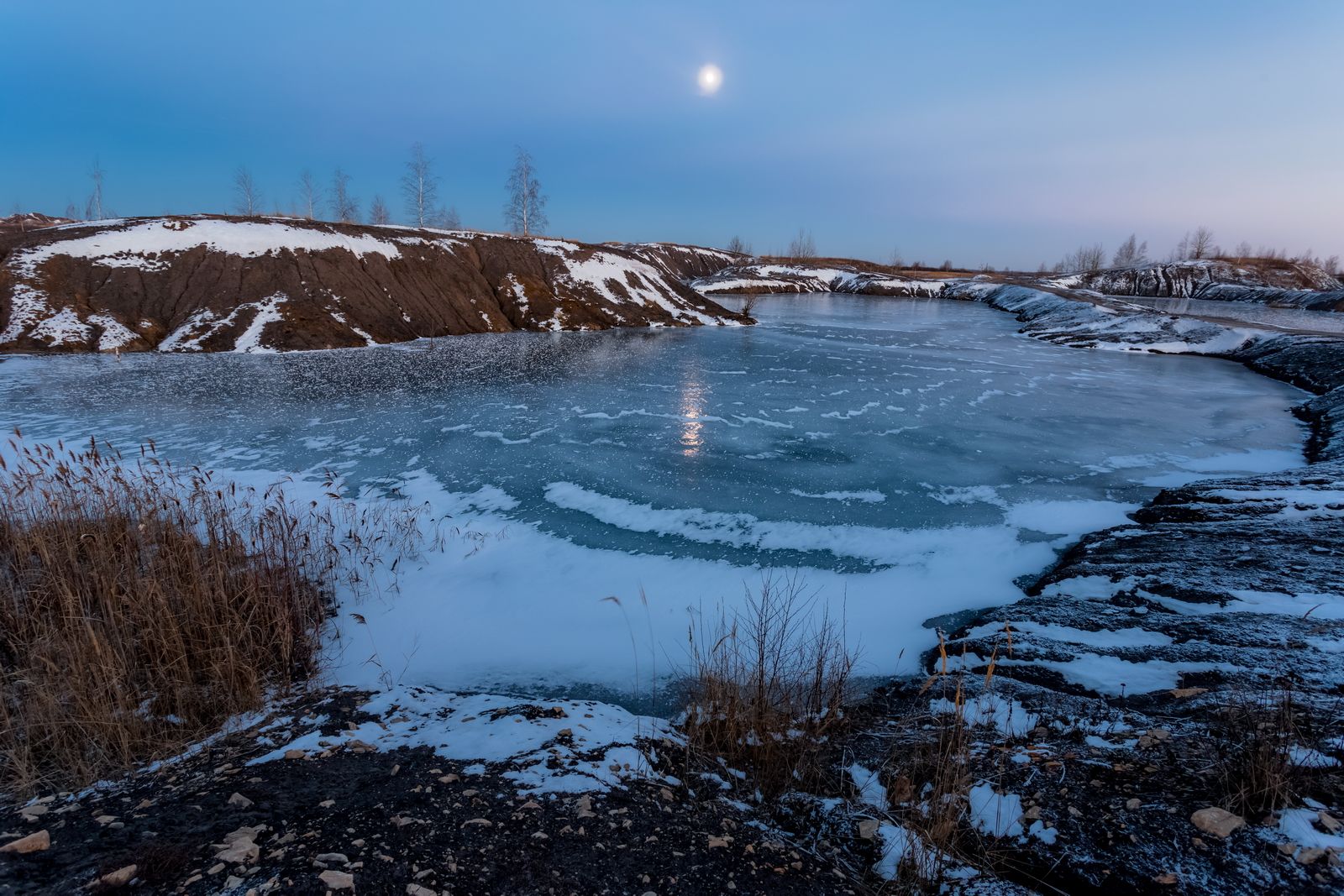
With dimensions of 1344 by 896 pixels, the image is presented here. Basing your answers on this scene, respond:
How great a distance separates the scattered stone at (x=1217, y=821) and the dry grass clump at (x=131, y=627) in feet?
17.4

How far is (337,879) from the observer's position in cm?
231

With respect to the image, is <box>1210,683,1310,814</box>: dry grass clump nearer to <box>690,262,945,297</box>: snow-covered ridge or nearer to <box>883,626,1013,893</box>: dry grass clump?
<box>883,626,1013,893</box>: dry grass clump

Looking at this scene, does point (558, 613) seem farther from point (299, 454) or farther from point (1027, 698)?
point (299, 454)

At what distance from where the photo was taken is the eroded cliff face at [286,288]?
2352cm

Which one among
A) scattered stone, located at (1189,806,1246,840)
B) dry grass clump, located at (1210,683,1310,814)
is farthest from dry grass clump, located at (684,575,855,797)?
dry grass clump, located at (1210,683,1310,814)

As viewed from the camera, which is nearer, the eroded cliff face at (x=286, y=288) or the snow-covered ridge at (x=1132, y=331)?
the eroded cliff face at (x=286, y=288)

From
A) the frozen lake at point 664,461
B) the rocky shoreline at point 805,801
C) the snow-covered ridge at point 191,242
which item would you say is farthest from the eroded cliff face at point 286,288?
the rocky shoreline at point 805,801

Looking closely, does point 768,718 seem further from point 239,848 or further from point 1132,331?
point 1132,331

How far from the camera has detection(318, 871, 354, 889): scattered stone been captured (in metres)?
2.29

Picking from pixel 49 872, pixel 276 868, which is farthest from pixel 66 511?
pixel 276 868

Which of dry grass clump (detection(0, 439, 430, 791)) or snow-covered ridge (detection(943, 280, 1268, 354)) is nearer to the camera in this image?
dry grass clump (detection(0, 439, 430, 791))

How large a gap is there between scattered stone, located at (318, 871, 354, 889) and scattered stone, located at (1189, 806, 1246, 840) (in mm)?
3544

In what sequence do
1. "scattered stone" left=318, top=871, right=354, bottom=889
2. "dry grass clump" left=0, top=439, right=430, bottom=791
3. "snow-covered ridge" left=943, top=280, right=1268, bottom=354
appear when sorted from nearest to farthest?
"scattered stone" left=318, top=871, right=354, bottom=889 → "dry grass clump" left=0, top=439, right=430, bottom=791 → "snow-covered ridge" left=943, top=280, right=1268, bottom=354

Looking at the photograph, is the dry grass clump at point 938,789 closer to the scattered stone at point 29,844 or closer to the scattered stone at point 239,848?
the scattered stone at point 239,848
